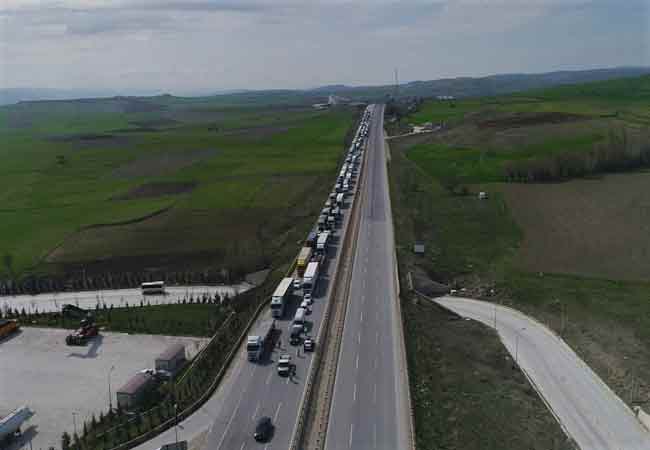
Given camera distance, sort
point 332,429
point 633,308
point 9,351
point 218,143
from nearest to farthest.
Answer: point 332,429 → point 9,351 → point 633,308 → point 218,143

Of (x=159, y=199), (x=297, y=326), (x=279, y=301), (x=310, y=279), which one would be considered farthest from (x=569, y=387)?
(x=159, y=199)

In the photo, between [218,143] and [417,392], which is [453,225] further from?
[218,143]

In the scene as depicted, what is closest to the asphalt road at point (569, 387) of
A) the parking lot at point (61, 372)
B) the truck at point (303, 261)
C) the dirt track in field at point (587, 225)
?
the dirt track in field at point (587, 225)

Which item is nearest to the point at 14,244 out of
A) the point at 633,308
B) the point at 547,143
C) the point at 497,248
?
the point at 497,248

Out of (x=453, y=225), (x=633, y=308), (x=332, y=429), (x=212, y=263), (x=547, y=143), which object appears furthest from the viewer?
(x=547, y=143)

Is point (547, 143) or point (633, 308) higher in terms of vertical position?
point (547, 143)

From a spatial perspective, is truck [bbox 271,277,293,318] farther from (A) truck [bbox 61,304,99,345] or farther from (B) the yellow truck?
(B) the yellow truck

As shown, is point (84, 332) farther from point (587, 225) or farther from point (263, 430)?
point (587, 225)
